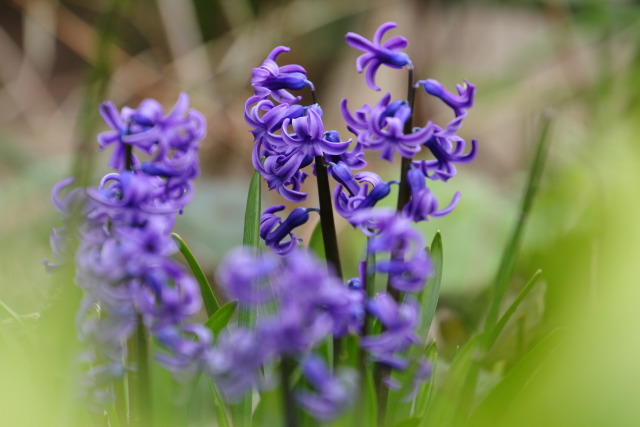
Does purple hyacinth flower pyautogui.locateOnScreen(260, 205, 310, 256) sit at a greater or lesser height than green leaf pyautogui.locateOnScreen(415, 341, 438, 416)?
greater

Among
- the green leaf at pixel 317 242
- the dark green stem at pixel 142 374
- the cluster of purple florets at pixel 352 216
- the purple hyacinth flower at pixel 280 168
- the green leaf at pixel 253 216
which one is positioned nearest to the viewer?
the cluster of purple florets at pixel 352 216

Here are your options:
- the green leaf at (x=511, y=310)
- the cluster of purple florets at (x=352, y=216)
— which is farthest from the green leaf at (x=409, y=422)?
the green leaf at (x=511, y=310)

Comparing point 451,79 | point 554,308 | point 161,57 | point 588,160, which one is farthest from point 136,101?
point 554,308

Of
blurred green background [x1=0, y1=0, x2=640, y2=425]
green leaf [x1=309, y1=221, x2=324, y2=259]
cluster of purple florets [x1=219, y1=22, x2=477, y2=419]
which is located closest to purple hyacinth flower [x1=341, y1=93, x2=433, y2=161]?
cluster of purple florets [x1=219, y1=22, x2=477, y2=419]

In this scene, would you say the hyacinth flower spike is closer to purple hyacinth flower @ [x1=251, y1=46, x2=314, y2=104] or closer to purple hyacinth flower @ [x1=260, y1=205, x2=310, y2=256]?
purple hyacinth flower @ [x1=260, y1=205, x2=310, y2=256]

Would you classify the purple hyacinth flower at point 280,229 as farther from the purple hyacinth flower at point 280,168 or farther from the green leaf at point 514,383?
the green leaf at point 514,383

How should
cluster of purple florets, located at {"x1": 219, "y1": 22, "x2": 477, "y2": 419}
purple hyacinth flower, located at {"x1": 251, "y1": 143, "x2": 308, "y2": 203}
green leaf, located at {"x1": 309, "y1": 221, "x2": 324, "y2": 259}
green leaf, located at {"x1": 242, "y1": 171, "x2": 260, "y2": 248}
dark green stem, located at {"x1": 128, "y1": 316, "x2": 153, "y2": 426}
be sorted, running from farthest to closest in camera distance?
green leaf, located at {"x1": 309, "y1": 221, "x2": 324, "y2": 259} → green leaf, located at {"x1": 242, "y1": 171, "x2": 260, "y2": 248} → purple hyacinth flower, located at {"x1": 251, "y1": 143, "x2": 308, "y2": 203} → dark green stem, located at {"x1": 128, "y1": 316, "x2": 153, "y2": 426} → cluster of purple florets, located at {"x1": 219, "y1": 22, "x2": 477, "y2": 419}
